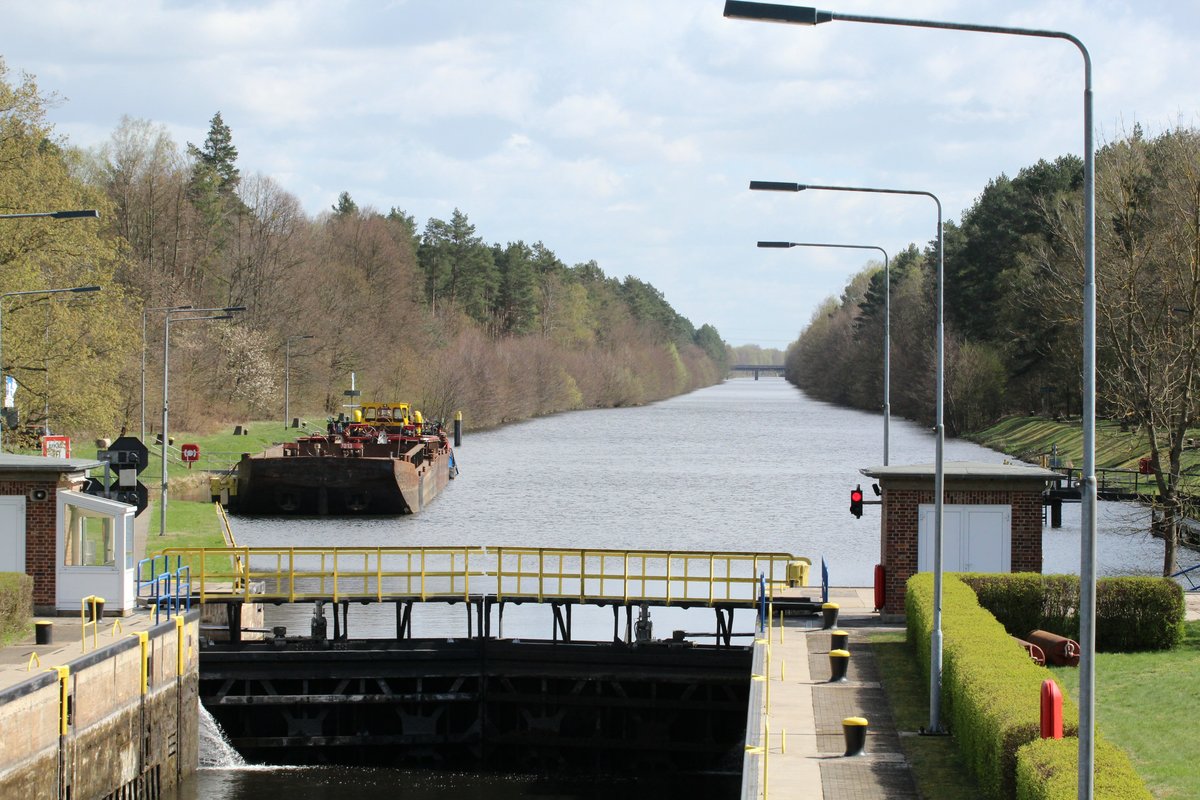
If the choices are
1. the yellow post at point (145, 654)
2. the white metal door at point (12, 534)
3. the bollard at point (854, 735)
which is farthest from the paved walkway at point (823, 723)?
the white metal door at point (12, 534)

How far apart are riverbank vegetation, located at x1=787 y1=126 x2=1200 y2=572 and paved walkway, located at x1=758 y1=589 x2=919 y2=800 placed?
375 inches

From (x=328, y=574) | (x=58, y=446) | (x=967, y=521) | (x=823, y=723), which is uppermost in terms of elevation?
(x=58, y=446)

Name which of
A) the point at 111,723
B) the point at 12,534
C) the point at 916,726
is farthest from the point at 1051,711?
the point at 12,534

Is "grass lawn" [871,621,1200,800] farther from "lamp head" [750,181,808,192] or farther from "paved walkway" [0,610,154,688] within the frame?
"paved walkway" [0,610,154,688]

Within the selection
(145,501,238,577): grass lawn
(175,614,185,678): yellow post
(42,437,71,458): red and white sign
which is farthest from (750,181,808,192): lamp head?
(42,437,71,458): red and white sign

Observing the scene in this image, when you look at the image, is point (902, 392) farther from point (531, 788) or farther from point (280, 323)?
point (531, 788)

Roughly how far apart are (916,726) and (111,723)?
37.6ft

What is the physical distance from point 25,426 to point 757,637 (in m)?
33.8

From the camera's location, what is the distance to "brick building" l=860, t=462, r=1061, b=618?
1137 inches

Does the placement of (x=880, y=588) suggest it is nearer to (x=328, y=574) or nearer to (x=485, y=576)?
(x=485, y=576)

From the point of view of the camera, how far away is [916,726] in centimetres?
2066

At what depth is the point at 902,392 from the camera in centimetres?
13662

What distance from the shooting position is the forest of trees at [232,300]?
52562 millimetres

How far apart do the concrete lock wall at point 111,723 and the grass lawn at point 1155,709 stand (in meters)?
13.3
